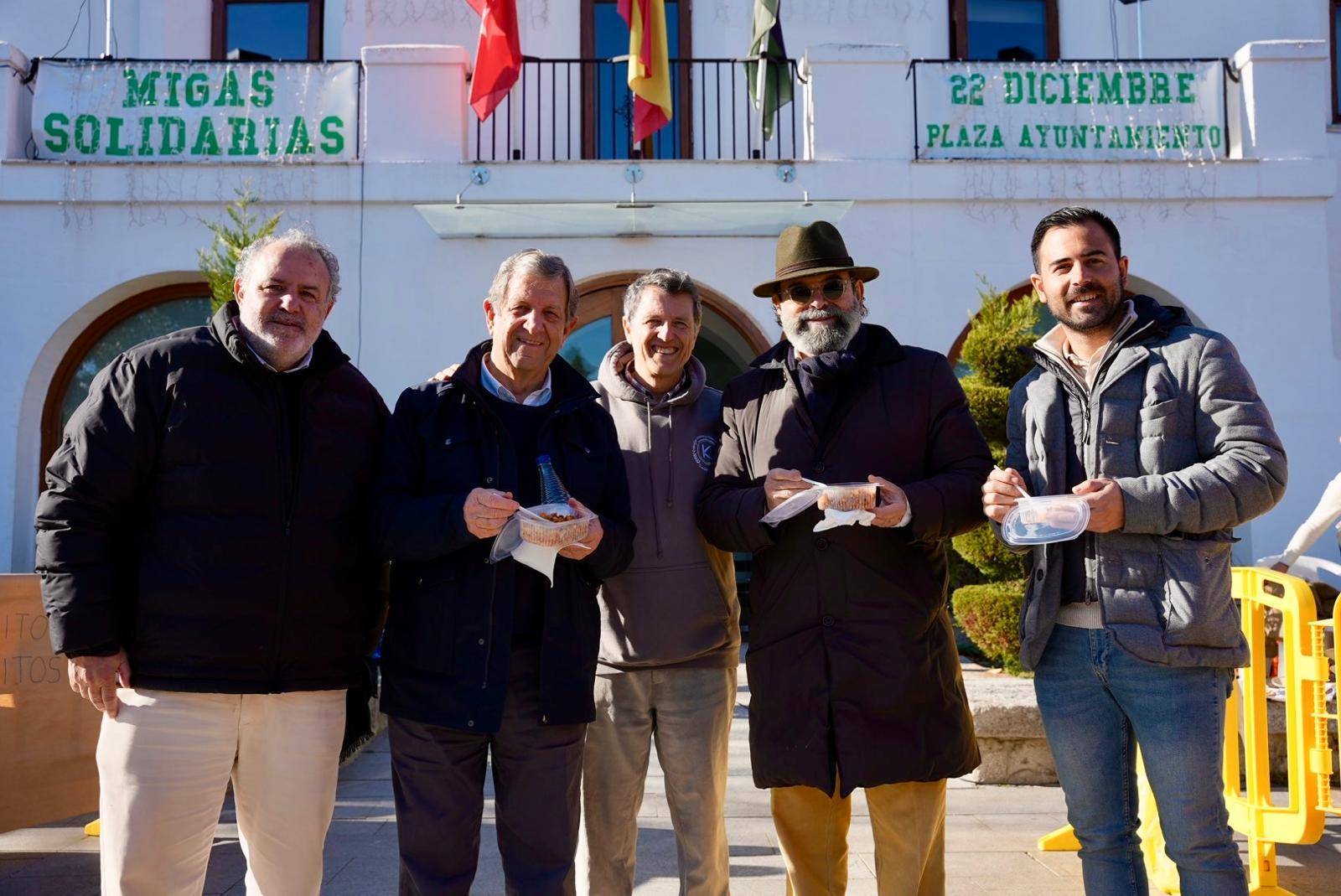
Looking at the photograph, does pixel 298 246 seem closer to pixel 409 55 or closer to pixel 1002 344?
pixel 1002 344

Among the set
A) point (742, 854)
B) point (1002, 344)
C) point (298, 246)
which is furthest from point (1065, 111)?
point (298, 246)

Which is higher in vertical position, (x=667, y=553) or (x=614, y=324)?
(x=614, y=324)

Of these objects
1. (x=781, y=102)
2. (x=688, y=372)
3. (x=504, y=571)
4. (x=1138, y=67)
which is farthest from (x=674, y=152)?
(x=504, y=571)

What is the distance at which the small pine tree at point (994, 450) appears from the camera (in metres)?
6.42

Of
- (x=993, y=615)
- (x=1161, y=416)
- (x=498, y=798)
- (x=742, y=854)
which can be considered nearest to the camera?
(x=1161, y=416)

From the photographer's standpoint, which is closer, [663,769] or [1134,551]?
[1134,551]

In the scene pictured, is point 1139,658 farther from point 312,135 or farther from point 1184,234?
point 312,135

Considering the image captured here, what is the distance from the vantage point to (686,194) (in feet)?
29.6

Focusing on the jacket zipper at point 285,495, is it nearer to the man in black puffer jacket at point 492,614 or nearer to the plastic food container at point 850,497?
the man in black puffer jacket at point 492,614

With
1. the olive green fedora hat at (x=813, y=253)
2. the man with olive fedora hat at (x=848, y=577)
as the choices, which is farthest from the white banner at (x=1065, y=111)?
the man with olive fedora hat at (x=848, y=577)

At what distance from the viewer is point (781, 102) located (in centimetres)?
909

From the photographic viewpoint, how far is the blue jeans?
268 centimetres

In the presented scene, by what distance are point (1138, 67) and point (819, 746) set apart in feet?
28.4

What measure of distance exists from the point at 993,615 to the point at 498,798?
4.24 meters
